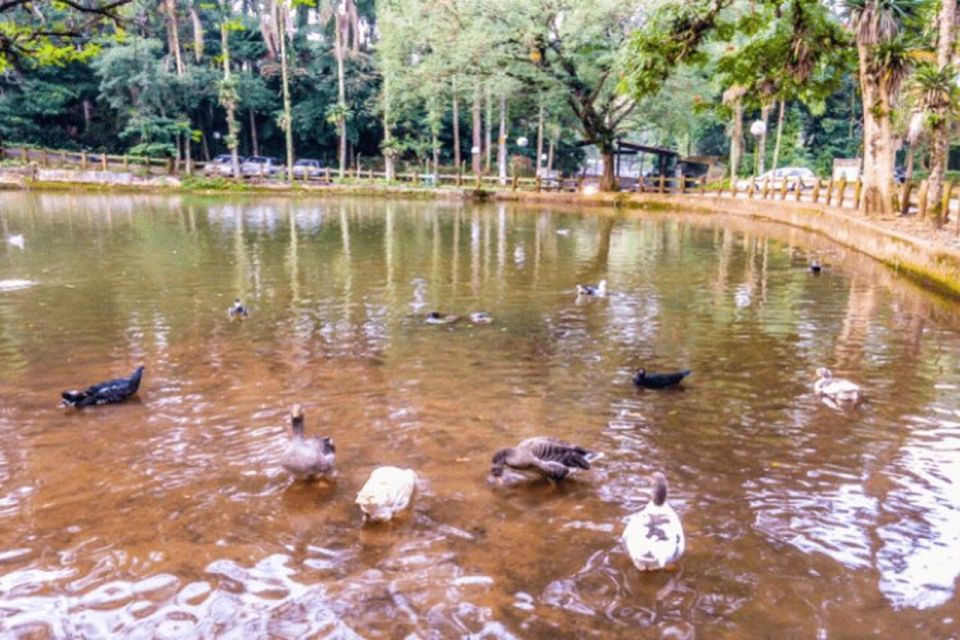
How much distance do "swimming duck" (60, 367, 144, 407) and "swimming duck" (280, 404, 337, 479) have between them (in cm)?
255

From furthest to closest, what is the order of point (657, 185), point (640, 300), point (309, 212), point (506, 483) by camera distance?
point (657, 185), point (309, 212), point (640, 300), point (506, 483)

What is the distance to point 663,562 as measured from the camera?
13.3 feet

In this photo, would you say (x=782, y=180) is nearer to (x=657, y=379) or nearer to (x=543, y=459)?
(x=657, y=379)

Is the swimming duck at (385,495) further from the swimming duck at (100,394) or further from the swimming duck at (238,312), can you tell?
the swimming duck at (238,312)

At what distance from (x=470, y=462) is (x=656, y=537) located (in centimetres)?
192

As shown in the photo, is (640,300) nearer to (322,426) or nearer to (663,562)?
(322,426)

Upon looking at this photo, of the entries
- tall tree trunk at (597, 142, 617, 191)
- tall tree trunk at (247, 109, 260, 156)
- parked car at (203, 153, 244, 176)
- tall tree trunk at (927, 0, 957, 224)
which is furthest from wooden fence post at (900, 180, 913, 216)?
tall tree trunk at (247, 109, 260, 156)

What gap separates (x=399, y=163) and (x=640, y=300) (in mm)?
41913

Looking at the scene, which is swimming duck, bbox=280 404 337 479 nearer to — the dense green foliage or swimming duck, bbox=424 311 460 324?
swimming duck, bbox=424 311 460 324

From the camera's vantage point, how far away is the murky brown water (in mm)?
3863

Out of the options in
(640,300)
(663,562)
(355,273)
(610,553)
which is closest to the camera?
(663,562)

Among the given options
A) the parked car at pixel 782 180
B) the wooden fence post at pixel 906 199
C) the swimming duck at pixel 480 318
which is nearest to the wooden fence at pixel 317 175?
the parked car at pixel 782 180

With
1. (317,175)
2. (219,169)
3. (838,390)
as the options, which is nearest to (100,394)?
(838,390)

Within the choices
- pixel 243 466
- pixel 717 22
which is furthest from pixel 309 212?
pixel 243 466
